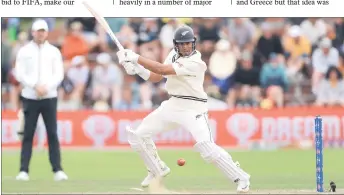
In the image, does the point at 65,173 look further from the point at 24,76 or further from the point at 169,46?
the point at 169,46

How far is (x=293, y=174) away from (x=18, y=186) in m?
3.91

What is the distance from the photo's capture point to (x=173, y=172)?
14727 mm

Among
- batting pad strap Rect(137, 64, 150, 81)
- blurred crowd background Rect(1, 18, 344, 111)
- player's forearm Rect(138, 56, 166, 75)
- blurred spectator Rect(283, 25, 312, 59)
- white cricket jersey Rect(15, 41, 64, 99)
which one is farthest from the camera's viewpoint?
blurred spectator Rect(283, 25, 312, 59)

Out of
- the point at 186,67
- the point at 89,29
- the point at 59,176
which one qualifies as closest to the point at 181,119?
the point at 186,67

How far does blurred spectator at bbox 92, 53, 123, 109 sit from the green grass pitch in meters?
1.98

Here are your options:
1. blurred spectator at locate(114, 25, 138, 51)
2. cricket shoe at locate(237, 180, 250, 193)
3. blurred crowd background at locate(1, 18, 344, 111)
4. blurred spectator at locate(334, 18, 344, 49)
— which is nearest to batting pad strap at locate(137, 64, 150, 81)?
cricket shoe at locate(237, 180, 250, 193)

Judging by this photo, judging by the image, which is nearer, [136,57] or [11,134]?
[136,57]

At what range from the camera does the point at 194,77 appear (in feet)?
37.6

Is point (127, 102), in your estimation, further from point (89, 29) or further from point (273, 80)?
point (273, 80)

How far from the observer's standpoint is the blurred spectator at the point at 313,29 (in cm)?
2086

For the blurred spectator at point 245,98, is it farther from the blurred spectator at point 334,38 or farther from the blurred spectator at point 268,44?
the blurred spectator at point 334,38

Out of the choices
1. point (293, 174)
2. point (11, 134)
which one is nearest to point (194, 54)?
point (293, 174)

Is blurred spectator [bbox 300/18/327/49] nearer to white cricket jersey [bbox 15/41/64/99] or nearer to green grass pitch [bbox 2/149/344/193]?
green grass pitch [bbox 2/149/344/193]

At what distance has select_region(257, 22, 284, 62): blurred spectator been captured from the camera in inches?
813
